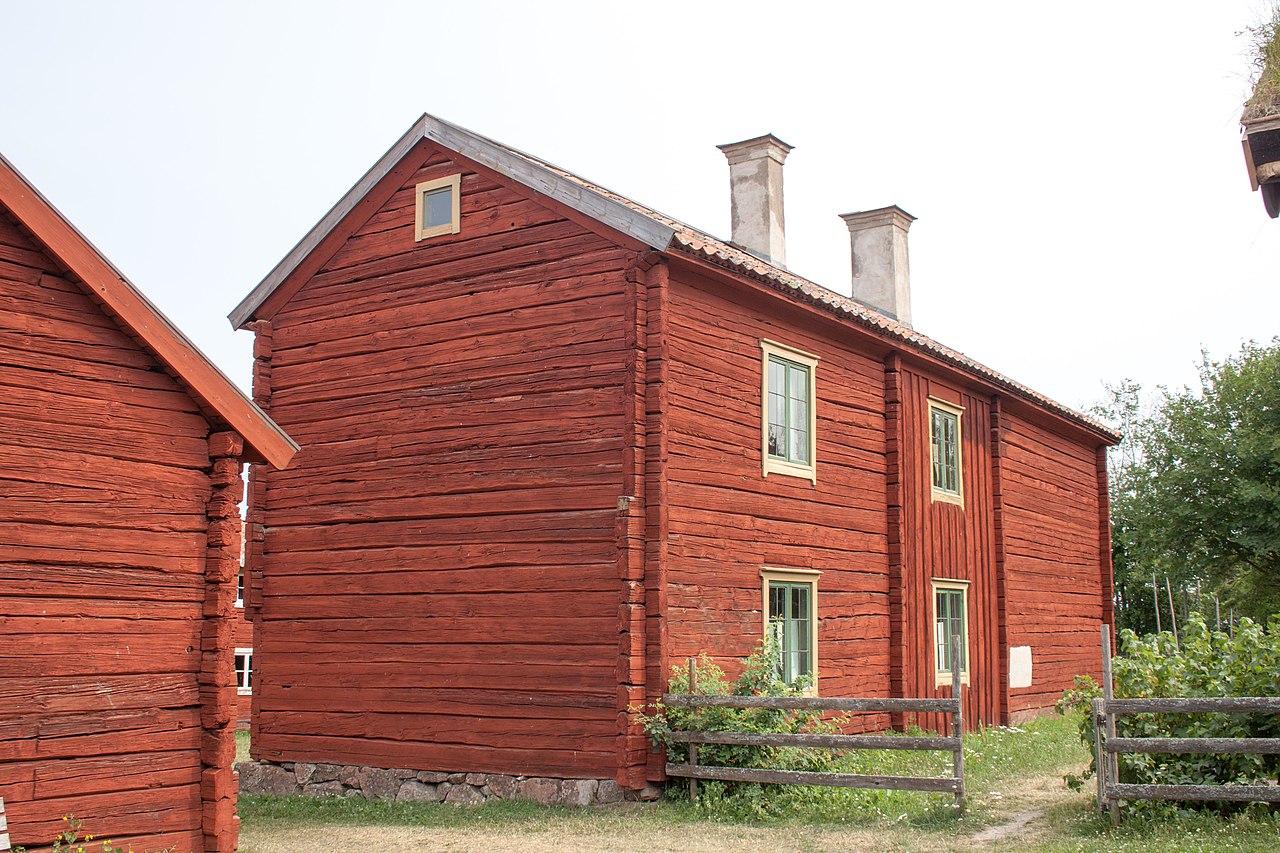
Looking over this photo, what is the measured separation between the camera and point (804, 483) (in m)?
16.4

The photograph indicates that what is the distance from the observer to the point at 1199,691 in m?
11.4

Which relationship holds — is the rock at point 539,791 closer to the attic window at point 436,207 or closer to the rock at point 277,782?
the rock at point 277,782

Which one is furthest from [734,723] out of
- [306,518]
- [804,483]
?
[306,518]

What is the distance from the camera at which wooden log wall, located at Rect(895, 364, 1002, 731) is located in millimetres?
18297

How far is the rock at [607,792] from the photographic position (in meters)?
13.4

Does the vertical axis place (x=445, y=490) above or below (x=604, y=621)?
above

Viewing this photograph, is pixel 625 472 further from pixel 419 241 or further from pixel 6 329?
pixel 6 329

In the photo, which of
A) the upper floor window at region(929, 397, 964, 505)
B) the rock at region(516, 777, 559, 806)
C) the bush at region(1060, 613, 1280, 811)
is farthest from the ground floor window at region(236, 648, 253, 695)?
the bush at region(1060, 613, 1280, 811)

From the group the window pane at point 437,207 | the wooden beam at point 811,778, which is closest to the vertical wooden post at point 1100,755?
the wooden beam at point 811,778

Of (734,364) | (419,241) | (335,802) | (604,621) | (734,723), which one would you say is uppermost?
(419,241)

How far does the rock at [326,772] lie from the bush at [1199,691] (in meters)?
8.22

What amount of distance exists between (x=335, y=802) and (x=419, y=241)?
6547 millimetres

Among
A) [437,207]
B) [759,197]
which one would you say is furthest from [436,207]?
[759,197]

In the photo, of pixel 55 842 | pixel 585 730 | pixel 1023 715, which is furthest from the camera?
pixel 1023 715
